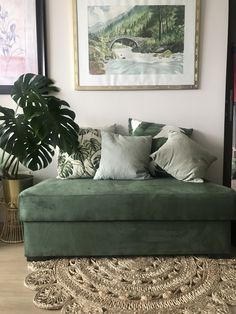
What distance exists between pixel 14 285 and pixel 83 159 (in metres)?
1.03

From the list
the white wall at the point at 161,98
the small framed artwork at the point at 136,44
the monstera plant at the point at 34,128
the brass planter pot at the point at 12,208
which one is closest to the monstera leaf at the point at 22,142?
the monstera plant at the point at 34,128

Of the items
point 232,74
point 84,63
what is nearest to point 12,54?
point 84,63

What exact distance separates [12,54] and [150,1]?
1.21 meters

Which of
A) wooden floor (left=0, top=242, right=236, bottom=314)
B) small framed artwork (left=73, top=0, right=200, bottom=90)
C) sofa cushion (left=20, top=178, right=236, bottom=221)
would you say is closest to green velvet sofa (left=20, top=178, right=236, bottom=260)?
sofa cushion (left=20, top=178, right=236, bottom=221)

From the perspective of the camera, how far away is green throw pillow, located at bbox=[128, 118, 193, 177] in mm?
2492

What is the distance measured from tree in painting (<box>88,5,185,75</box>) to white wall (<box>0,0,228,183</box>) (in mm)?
188

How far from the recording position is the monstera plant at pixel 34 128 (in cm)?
223

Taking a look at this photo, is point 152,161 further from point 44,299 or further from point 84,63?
point 44,299

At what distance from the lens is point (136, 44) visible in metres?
2.63

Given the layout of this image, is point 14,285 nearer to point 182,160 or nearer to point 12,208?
point 12,208

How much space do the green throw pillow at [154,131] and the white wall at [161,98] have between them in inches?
4.2

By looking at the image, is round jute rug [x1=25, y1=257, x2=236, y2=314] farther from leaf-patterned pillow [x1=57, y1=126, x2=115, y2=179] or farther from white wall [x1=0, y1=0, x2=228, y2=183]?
white wall [x1=0, y1=0, x2=228, y2=183]

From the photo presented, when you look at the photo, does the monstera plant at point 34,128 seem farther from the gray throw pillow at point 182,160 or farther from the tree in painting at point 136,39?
the gray throw pillow at point 182,160

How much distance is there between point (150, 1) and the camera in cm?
258
